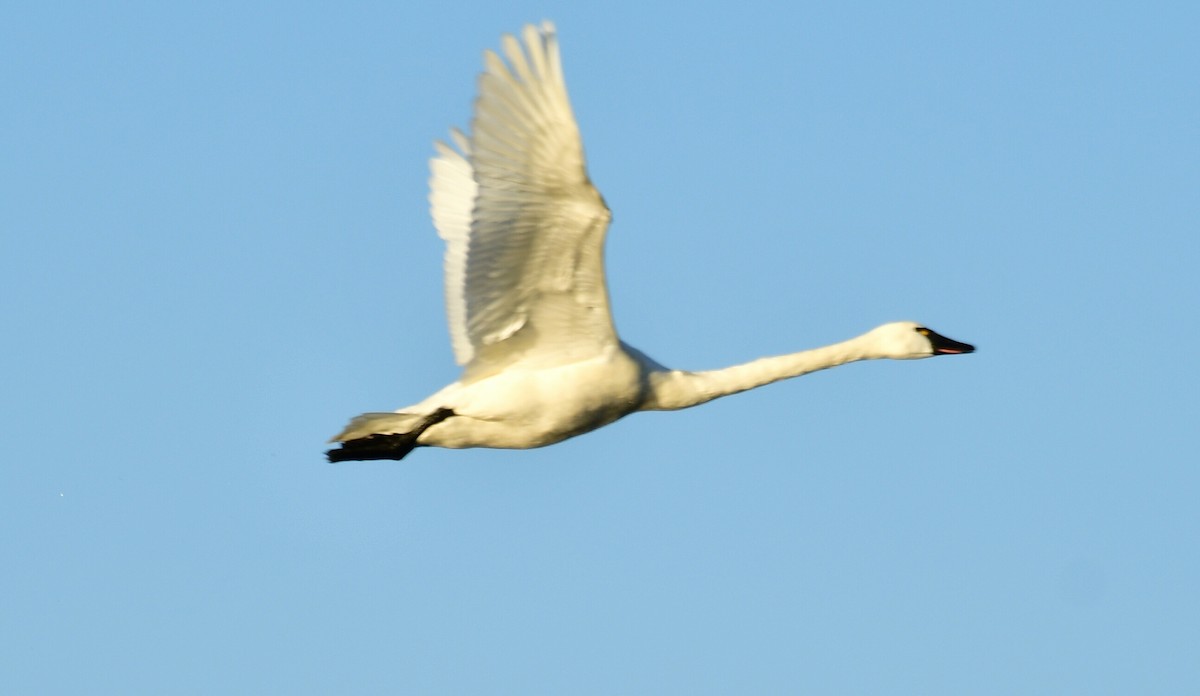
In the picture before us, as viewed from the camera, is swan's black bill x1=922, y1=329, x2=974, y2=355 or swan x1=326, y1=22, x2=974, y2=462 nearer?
swan x1=326, y1=22, x2=974, y2=462

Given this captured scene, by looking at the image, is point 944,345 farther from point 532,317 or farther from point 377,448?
point 377,448

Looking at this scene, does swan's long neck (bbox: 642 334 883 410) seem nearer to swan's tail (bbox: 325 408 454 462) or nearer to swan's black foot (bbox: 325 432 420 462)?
swan's tail (bbox: 325 408 454 462)

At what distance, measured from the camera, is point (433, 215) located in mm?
17922

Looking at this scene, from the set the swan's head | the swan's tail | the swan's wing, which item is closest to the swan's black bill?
the swan's head

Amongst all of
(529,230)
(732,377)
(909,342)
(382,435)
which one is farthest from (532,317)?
(909,342)

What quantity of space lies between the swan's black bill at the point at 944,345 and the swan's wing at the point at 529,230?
3.77 metres

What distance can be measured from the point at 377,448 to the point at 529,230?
8.80 ft

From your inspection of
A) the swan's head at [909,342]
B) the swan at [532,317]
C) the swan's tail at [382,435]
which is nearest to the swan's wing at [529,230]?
the swan at [532,317]

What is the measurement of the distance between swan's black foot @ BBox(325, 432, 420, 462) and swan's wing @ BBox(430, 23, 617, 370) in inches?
33.5

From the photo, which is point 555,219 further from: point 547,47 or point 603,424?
point 603,424

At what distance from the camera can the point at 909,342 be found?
1767 centimetres

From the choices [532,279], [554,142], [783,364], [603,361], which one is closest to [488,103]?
[554,142]

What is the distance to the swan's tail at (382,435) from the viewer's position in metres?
15.6

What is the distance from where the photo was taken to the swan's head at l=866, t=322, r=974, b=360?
57.7 ft
